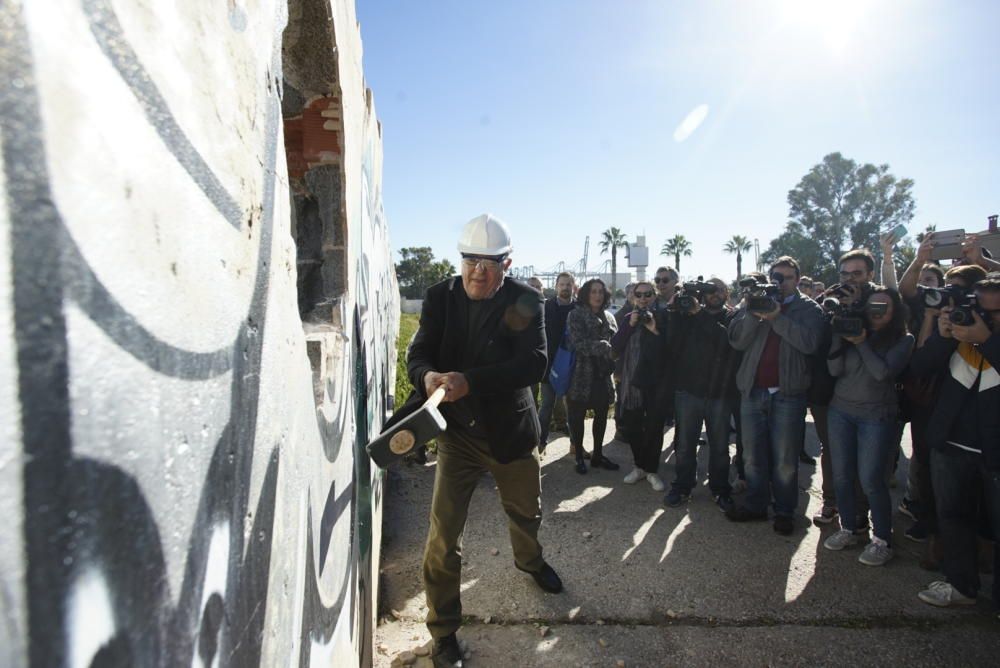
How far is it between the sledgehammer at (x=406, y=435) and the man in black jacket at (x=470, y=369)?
70 centimetres

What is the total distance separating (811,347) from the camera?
3.66 m

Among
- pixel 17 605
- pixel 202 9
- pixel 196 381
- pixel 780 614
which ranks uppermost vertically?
pixel 202 9

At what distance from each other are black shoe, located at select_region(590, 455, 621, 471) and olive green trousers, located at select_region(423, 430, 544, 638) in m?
2.52

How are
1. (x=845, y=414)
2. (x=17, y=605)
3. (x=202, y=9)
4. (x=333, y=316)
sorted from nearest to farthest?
(x=17, y=605), (x=202, y=9), (x=333, y=316), (x=845, y=414)

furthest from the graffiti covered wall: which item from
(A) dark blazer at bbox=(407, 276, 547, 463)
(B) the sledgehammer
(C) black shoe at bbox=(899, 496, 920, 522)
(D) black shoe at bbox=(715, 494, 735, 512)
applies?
(C) black shoe at bbox=(899, 496, 920, 522)

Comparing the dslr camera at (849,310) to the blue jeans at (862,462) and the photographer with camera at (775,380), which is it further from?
the blue jeans at (862,462)

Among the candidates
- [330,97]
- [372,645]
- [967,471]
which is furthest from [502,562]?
[330,97]

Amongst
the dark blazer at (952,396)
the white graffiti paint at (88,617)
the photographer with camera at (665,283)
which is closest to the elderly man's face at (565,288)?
the photographer with camera at (665,283)

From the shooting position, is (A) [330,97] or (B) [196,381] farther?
(A) [330,97]

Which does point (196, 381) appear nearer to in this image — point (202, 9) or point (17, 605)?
point (17, 605)

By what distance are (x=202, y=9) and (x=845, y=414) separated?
409 cm

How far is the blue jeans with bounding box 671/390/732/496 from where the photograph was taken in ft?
14.2

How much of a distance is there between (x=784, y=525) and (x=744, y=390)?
1.04 meters

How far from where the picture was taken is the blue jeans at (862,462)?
11.3 ft
